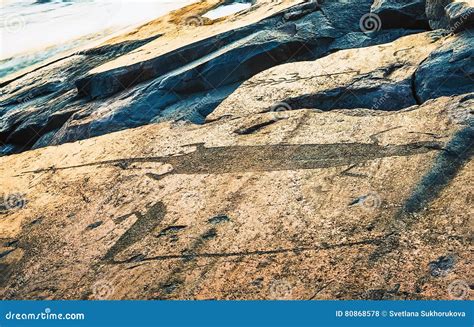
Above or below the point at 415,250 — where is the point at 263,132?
above

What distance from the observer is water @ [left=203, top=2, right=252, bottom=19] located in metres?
16.8

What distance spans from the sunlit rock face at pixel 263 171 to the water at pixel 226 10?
15.2ft

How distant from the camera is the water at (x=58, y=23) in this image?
803 inches

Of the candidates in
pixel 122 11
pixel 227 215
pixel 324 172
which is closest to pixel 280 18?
pixel 324 172

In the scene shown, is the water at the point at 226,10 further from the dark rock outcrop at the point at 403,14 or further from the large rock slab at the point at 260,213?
the large rock slab at the point at 260,213

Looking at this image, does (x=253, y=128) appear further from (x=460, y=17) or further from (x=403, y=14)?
(x=403, y=14)

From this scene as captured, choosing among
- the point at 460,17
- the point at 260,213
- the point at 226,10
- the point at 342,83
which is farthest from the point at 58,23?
the point at 260,213

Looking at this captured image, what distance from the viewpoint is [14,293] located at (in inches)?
240

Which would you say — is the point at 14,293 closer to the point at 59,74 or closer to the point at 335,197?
the point at 335,197

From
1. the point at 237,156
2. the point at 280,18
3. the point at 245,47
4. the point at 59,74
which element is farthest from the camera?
the point at 59,74

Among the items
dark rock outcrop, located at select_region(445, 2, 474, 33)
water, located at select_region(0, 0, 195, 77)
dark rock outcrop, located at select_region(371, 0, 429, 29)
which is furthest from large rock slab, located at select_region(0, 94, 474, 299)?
water, located at select_region(0, 0, 195, 77)

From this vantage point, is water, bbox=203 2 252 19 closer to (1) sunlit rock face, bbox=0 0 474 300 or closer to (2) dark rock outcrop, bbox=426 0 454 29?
(1) sunlit rock face, bbox=0 0 474 300

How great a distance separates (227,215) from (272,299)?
5.29 ft


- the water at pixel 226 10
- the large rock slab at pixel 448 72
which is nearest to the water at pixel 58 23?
the water at pixel 226 10
